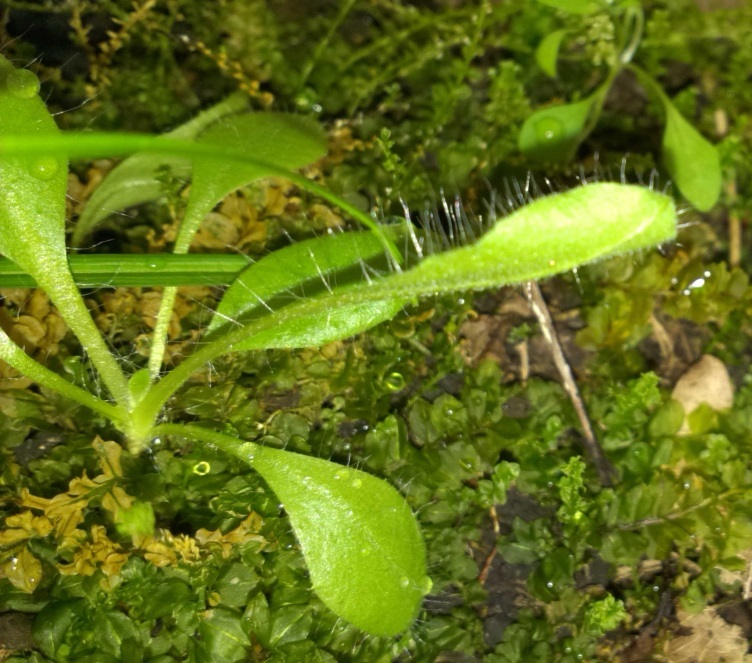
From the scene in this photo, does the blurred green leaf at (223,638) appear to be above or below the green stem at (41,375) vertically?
below

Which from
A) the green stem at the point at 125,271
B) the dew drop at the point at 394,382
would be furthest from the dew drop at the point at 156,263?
the dew drop at the point at 394,382

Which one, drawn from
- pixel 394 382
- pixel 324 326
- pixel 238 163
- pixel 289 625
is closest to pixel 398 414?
pixel 394 382

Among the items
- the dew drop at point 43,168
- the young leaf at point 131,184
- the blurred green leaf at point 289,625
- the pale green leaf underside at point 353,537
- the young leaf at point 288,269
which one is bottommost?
the blurred green leaf at point 289,625

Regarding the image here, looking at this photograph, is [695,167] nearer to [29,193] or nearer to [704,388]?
[704,388]

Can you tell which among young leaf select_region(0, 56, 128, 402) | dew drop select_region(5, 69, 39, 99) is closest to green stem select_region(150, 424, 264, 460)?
young leaf select_region(0, 56, 128, 402)

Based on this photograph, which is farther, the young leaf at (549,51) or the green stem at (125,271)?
the young leaf at (549,51)

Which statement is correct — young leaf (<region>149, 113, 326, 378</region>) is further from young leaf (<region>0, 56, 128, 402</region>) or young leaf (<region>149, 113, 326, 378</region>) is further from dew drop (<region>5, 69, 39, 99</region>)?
dew drop (<region>5, 69, 39, 99</region>)

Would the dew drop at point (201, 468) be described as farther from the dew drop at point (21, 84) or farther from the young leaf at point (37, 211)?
the dew drop at point (21, 84)

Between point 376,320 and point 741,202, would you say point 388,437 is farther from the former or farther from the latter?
point 741,202
